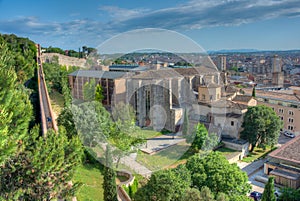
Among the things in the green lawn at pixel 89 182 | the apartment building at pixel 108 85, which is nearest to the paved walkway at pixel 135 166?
the green lawn at pixel 89 182

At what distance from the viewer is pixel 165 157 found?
983cm

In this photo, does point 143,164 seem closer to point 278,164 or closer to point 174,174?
point 174,174

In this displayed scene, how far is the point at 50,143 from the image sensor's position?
13.3 ft

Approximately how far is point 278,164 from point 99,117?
7126 mm

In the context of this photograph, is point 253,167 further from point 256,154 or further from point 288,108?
point 288,108

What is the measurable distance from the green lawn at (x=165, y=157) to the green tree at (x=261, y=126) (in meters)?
3.25

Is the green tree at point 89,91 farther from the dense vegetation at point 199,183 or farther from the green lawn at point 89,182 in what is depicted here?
the dense vegetation at point 199,183

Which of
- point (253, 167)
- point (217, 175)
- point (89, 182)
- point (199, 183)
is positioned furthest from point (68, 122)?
point (253, 167)

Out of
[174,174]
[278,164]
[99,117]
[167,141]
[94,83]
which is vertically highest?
[94,83]

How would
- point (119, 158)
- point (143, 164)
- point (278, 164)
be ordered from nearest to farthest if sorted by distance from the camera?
point (119, 158)
point (143, 164)
point (278, 164)

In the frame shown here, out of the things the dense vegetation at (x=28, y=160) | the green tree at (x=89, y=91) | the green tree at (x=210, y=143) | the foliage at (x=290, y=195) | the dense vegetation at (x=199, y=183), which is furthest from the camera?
the green tree at (x=210, y=143)

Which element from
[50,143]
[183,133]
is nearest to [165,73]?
[183,133]

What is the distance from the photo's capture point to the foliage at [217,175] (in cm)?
591

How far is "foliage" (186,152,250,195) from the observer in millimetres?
5914
